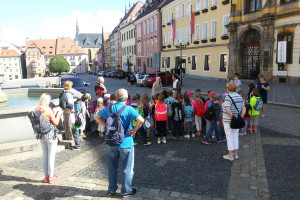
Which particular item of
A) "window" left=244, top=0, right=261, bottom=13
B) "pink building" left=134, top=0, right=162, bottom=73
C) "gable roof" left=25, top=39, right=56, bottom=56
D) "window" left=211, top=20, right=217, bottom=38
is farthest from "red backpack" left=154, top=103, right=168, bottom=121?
"gable roof" left=25, top=39, right=56, bottom=56

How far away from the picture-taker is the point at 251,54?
25750mm

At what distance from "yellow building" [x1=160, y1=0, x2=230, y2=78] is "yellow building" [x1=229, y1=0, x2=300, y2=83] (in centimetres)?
203

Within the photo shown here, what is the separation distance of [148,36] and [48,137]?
47267mm

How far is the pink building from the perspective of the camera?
150 feet

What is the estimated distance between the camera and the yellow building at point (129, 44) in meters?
61.7

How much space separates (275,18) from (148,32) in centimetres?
3077

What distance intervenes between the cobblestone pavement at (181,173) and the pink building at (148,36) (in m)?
36.4

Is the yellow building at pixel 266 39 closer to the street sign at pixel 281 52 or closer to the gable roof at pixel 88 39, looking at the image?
the street sign at pixel 281 52

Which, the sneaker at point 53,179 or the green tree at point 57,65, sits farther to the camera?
the green tree at point 57,65

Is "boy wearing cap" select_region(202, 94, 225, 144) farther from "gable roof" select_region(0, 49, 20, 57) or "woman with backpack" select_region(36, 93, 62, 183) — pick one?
"gable roof" select_region(0, 49, 20, 57)

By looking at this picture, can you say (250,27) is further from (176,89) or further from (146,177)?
(146,177)

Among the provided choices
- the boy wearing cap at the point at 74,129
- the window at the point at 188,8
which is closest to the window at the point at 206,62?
the window at the point at 188,8

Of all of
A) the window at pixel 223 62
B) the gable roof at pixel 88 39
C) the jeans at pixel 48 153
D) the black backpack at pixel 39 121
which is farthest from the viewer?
the gable roof at pixel 88 39

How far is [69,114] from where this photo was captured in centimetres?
766
